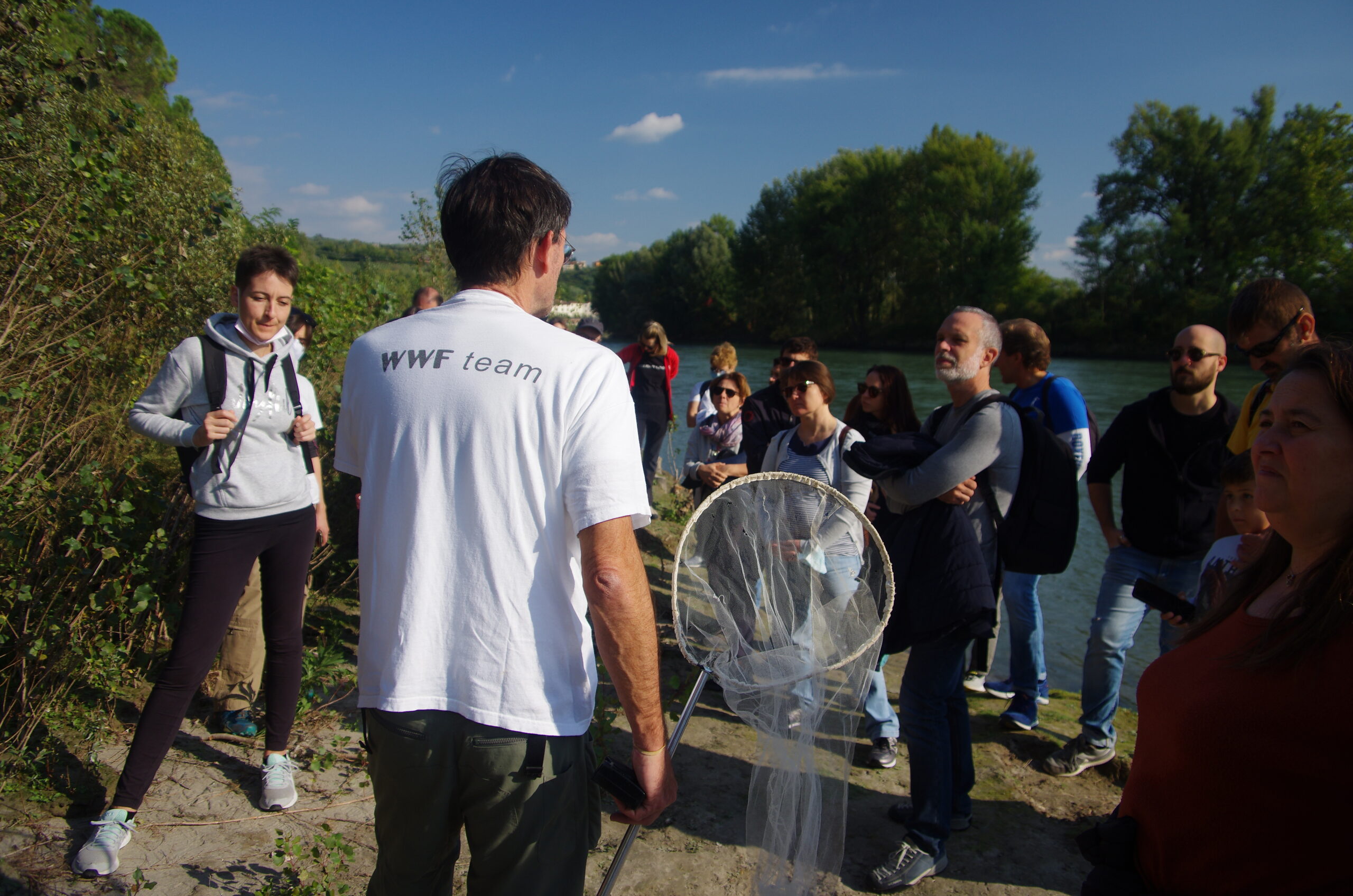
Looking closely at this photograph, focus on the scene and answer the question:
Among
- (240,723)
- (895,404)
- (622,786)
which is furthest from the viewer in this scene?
(895,404)

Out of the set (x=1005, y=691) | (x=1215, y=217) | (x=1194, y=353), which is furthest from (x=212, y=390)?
(x=1215, y=217)

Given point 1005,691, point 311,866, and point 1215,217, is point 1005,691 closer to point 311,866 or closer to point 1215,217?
point 311,866

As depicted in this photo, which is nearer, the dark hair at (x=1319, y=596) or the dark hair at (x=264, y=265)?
the dark hair at (x=1319, y=596)

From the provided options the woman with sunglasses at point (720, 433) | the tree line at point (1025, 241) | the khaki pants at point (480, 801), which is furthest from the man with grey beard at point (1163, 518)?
the tree line at point (1025, 241)

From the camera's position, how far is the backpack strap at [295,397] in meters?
2.87

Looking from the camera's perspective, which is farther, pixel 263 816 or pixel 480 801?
pixel 263 816

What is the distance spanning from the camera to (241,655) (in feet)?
10.7

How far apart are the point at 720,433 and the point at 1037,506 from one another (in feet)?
11.1

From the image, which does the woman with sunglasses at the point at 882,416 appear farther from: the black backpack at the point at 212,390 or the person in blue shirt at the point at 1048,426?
the black backpack at the point at 212,390

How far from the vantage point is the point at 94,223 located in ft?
12.4

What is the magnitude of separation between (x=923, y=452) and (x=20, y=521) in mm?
3529

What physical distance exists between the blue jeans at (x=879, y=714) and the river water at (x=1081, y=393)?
1510 mm

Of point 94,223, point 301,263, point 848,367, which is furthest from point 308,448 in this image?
point 848,367

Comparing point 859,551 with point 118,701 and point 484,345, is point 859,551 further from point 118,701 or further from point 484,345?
point 118,701
